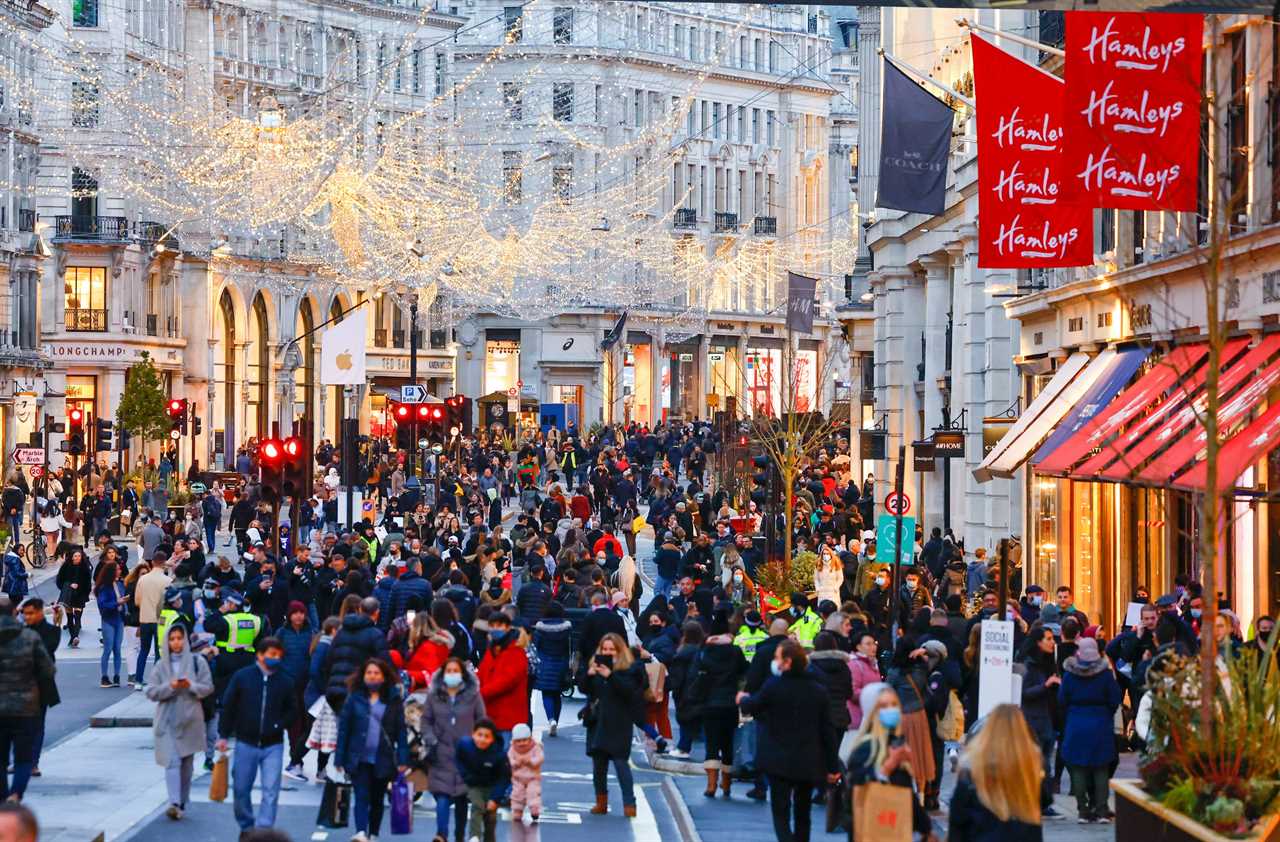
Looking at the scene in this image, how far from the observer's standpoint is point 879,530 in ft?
95.9

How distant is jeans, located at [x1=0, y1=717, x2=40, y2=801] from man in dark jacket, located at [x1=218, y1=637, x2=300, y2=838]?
56.1 inches

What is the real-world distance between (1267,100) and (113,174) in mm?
38237

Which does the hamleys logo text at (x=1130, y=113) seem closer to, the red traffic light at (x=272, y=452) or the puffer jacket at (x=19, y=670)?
the puffer jacket at (x=19, y=670)

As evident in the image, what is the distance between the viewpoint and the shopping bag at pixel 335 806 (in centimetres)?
1711

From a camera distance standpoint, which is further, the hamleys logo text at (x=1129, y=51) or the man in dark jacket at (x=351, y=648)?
the hamleys logo text at (x=1129, y=51)

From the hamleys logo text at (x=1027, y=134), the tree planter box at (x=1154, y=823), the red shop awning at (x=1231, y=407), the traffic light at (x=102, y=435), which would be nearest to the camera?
the tree planter box at (x=1154, y=823)

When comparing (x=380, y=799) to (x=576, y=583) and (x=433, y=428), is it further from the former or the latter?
(x=433, y=428)

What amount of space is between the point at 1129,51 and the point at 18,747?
35.0 ft

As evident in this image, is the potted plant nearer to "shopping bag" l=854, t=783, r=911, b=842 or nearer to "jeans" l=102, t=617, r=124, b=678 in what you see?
"shopping bag" l=854, t=783, r=911, b=842

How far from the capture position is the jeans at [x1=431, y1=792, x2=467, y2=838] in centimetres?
1669

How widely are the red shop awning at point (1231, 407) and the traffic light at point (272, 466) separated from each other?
9.76 metres

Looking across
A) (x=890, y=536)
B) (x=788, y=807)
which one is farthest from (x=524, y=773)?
(x=890, y=536)

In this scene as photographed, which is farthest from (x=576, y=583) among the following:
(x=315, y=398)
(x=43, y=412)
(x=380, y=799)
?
(x=315, y=398)

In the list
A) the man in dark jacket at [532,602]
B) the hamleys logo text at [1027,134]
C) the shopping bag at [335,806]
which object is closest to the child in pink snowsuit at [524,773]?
the shopping bag at [335,806]
